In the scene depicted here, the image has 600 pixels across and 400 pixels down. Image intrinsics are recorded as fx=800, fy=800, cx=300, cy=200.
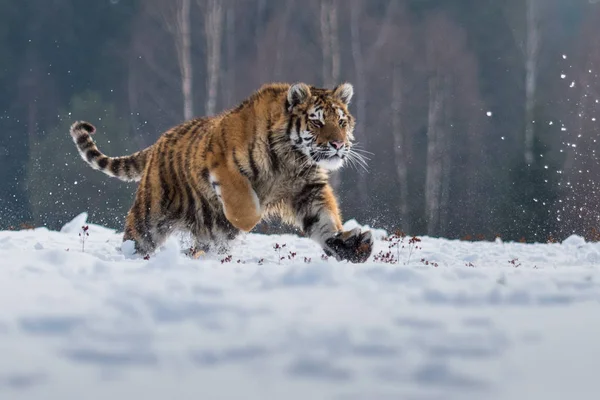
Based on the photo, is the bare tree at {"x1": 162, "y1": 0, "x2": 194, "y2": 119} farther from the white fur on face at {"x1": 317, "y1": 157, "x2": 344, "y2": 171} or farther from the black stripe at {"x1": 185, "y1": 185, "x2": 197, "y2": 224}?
the white fur on face at {"x1": 317, "y1": 157, "x2": 344, "y2": 171}

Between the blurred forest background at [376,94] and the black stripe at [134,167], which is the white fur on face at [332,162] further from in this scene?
the blurred forest background at [376,94]

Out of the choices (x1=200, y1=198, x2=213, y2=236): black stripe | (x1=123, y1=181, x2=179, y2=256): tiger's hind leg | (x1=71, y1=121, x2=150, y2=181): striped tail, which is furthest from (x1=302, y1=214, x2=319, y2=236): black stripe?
(x1=71, y1=121, x2=150, y2=181): striped tail

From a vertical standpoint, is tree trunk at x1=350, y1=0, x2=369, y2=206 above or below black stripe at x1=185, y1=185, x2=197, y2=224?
above

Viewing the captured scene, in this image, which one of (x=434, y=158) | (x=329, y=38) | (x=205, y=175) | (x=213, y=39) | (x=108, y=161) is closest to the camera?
(x=205, y=175)

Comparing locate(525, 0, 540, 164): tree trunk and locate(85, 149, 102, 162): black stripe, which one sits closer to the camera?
locate(85, 149, 102, 162): black stripe

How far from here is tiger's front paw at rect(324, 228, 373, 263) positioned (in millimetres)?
5145

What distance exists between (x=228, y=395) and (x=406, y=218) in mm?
14066

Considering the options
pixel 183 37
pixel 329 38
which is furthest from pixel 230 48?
pixel 329 38

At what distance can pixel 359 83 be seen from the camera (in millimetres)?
16562

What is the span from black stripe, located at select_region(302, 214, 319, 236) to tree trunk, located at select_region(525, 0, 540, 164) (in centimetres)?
1198

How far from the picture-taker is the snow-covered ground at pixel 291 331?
233cm

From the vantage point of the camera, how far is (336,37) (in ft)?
52.5

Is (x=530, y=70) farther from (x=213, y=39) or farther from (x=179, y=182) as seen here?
(x=179, y=182)

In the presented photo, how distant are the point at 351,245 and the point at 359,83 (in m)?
11.6
